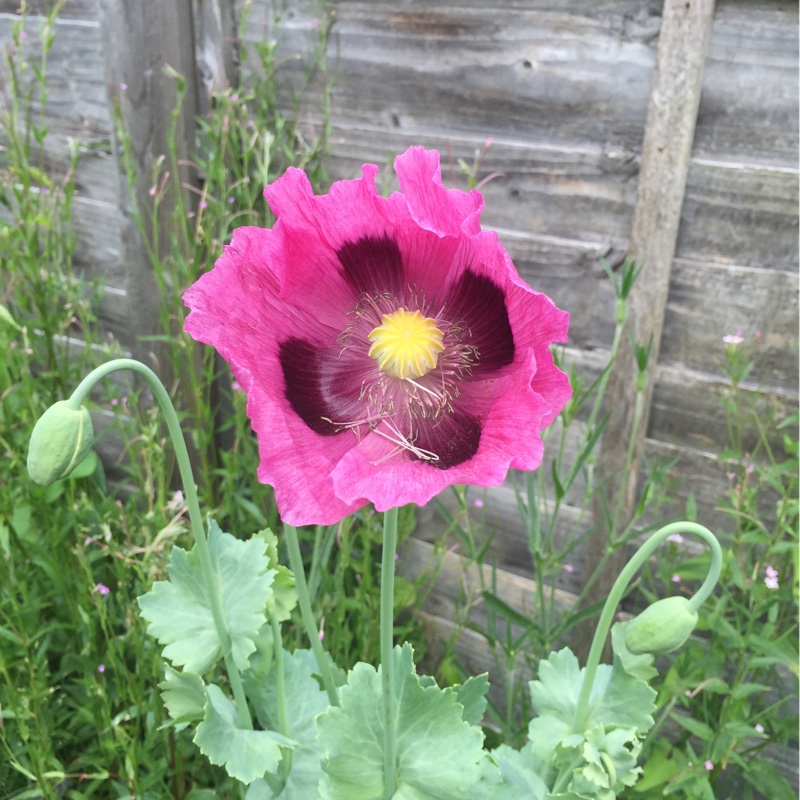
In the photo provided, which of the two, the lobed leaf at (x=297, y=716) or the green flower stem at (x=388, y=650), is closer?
the green flower stem at (x=388, y=650)

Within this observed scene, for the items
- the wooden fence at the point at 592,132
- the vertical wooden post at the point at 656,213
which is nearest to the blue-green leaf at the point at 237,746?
the vertical wooden post at the point at 656,213

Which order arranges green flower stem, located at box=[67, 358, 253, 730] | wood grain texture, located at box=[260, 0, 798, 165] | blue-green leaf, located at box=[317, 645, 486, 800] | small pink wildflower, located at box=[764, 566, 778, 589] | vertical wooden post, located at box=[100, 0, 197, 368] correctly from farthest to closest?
vertical wooden post, located at box=[100, 0, 197, 368], wood grain texture, located at box=[260, 0, 798, 165], small pink wildflower, located at box=[764, 566, 778, 589], blue-green leaf, located at box=[317, 645, 486, 800], green flower stem, located at box=[67, 358, 253, 730]

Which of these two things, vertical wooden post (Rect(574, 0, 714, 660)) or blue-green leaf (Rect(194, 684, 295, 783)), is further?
vertical wooden post (Rect(574, 0, 714, 660))

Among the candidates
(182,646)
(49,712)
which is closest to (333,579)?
(49,712)

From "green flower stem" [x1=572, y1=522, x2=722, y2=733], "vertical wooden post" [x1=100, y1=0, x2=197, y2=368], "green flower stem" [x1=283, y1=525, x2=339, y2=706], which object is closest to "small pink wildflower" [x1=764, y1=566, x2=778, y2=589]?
"green flower stem" [x1=572, y1=522, x2=722, y2=733]

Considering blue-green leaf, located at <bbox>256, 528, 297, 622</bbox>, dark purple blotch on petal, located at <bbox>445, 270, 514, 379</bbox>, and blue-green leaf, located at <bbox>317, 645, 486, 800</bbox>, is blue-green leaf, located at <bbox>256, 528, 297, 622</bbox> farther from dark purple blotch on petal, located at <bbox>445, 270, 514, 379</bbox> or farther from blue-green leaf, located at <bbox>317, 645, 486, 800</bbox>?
dark purple blotch on petal, located at <bbox>445, 270, 514, 379</bbox>

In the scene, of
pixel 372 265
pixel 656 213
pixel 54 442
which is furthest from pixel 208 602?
pixel 656 213

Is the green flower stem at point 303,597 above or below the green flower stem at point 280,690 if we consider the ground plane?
above

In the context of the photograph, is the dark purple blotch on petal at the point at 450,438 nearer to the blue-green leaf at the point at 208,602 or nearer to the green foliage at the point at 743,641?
the blue-green leaf at the point at 208,602
